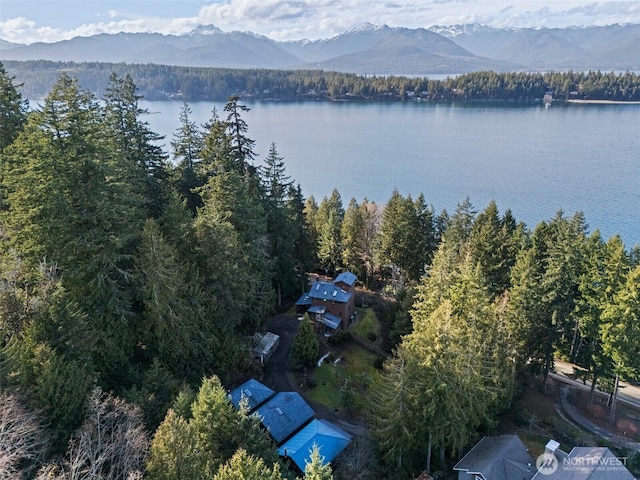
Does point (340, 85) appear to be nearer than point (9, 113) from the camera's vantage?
No

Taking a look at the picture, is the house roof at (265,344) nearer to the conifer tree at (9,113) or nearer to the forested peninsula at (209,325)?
the forested peninsula at (209,325)

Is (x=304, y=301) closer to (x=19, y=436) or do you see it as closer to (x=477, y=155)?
(x=19, y=436)

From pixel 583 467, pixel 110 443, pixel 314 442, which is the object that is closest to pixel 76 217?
pixel 110 443

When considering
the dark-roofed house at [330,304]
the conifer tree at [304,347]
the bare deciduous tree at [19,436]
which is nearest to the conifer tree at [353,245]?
the dark-roofed house at [330,304]

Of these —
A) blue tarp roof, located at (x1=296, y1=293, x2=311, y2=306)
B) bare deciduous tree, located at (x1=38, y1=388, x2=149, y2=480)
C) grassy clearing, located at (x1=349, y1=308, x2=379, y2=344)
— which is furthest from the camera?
blue tarp roof, located at (x1=296, y1=293, x2=311, y2=306)

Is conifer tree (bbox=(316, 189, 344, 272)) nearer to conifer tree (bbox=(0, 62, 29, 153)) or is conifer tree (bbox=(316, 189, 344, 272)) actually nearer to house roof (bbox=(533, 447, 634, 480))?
conifer tree (bbox=(0, 62, 29, 153))

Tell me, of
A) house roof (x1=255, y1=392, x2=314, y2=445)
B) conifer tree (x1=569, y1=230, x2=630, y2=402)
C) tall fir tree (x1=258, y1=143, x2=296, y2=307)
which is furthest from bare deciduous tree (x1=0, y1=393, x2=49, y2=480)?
conifer tree (x1=569, y1=230, x2=630, y2=402)
